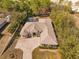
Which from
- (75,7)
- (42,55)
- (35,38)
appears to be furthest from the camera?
(75,7)

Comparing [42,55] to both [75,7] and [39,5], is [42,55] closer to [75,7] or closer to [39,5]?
[39,5]

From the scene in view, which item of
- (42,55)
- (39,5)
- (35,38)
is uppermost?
(39,5)

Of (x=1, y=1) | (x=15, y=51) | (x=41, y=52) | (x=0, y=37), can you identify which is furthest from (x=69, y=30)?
(x=1, y=1)

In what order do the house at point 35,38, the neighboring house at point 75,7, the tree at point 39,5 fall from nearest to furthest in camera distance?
the house at point 35,38 → the tree at point 39,5 → the neighboring house at point 75,7

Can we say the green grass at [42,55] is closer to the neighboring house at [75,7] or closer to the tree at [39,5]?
the tree at [39,5]

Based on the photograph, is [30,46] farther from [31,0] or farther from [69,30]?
[31,0]

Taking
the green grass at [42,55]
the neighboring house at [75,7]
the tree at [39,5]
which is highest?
the tree at [39,5]

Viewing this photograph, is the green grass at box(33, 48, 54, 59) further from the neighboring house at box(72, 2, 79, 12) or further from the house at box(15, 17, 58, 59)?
the neighboring house at box(72, 2, 79, 12)

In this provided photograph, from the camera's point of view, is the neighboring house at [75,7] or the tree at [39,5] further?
the neighboring house at [75,7]

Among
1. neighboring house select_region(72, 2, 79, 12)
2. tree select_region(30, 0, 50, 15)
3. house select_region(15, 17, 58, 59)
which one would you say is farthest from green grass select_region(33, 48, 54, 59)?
neighboring house select_region(72, 2, 79, 12)

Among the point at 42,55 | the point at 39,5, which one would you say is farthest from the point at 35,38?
the point at 39,5

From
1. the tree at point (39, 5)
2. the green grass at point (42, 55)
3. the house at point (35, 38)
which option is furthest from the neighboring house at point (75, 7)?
the green grass at point (42, 55)

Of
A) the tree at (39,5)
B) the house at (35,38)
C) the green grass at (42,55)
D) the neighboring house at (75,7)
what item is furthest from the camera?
the neighboring house at (75,7)
